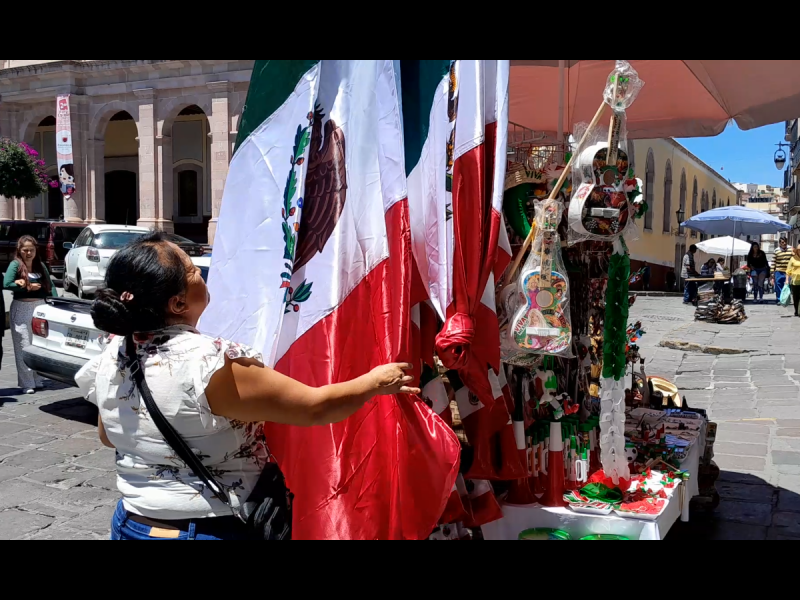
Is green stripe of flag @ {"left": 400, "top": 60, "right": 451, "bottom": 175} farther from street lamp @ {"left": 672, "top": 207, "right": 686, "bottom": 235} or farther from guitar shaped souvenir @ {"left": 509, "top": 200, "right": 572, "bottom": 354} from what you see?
street lamp @ {"left": 672, "top": 207, "right": 686, "bottom": 235}

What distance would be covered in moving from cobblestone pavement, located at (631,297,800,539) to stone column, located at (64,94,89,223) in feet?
68.6

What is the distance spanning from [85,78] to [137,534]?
27.8 m

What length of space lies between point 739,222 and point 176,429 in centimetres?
1826

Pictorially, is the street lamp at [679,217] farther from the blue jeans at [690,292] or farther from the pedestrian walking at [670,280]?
the blue jeans at [690,292]

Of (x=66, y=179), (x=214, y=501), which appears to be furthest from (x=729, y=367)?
(x=66, y=179)

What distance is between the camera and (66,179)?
26.0 meters

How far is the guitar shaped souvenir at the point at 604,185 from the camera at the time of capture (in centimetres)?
308

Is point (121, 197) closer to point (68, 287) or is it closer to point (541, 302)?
point (68, 287)

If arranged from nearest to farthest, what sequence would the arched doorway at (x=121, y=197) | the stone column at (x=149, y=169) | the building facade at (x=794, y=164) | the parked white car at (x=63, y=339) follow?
the parked white car at (x=63, y=339)
the stone column at (x=149, y=169)
the arched doorway at (x=121, y=197)
the building facade at (x=794, y=164)

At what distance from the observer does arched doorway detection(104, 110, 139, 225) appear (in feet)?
101

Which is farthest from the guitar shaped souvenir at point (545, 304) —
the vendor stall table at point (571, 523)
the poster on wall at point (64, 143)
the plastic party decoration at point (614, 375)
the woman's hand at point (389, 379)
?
the poster on wall at point (64, 143)

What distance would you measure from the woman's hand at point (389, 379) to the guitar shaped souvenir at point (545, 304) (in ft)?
2.82

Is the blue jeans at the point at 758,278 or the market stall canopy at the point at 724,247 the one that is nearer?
the market stall canopy at the point at 724,247
